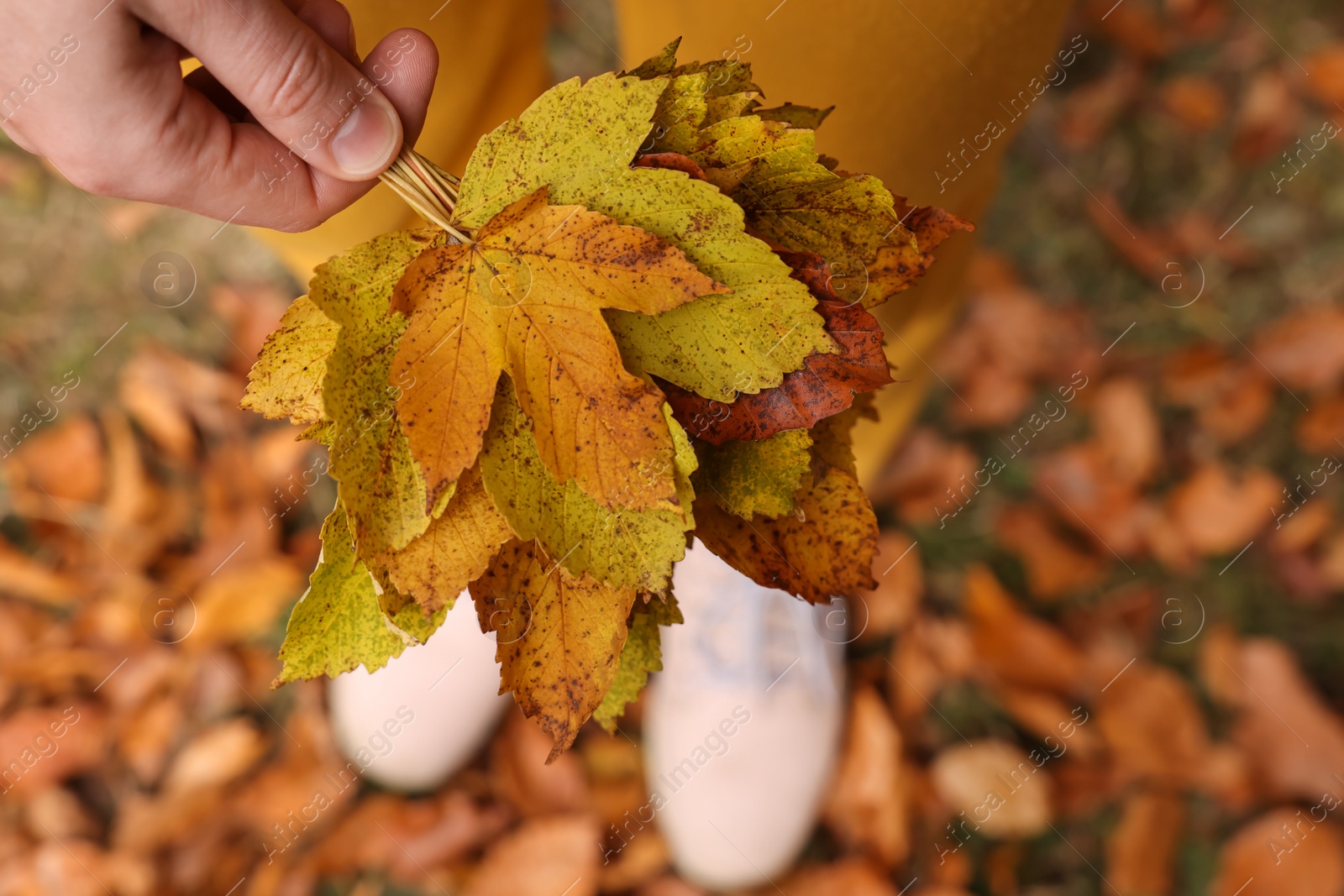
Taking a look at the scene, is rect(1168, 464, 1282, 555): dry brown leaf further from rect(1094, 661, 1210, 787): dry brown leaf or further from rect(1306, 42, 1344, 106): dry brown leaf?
rect(1306, 42, 1344, 106): dry brown leaf

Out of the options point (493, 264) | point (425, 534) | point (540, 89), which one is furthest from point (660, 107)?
point (540, 89)

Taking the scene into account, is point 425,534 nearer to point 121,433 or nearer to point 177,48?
point 177,48

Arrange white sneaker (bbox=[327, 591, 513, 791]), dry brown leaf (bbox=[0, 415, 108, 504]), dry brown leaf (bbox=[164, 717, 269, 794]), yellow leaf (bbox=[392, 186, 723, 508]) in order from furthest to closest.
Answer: dry brown leaf (bbox=[0, 415, 108, 504]) < dry brown leaf (bbox=[164, 717, 269, 794]) < white sneaker (bbox=[327, 591, 513, 791]) < yellow leaf (bbox=[392, 186, 723, 508])

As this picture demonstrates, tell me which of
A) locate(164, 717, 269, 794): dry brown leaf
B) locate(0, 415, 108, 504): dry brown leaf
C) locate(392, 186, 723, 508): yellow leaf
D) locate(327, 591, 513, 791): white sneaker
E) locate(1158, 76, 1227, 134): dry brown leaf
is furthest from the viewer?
locate(1158, 76, 1227, 134): dry brown leaf

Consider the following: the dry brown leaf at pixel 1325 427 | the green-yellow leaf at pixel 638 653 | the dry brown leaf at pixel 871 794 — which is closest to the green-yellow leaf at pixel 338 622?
the green-yellow leaf at pixel 638 653

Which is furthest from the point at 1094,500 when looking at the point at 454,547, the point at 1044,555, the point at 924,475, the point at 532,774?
the point at 454,547

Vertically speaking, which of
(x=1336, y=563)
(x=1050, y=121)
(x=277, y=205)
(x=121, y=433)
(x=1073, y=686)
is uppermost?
(x=1050, y=121)

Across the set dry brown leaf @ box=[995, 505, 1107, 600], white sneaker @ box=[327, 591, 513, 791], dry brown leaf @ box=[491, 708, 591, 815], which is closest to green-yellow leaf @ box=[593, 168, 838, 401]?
white sneaker @ box=[327, 591, 513, 791]
